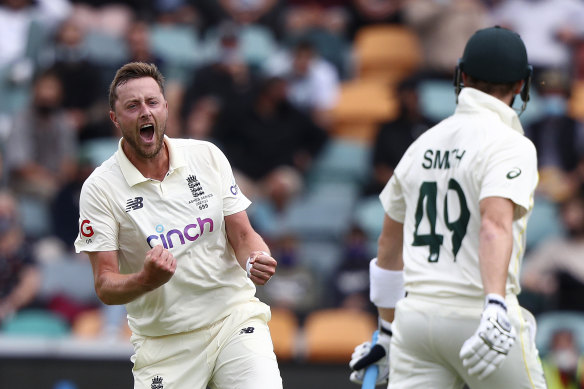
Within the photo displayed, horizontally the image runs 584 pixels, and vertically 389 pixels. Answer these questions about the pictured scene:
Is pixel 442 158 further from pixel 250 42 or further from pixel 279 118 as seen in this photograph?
pixel 250 42

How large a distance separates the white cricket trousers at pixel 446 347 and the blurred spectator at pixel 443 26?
298 inches

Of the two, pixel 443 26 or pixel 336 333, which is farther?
pixel 443 26

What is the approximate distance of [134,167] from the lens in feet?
17.3

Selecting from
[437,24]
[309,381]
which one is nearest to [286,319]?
[309,381]

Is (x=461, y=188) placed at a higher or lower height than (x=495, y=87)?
lower

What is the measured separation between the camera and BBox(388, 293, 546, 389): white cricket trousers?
478 cm

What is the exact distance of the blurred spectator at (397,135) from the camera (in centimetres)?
1106

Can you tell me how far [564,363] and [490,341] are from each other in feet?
15.9

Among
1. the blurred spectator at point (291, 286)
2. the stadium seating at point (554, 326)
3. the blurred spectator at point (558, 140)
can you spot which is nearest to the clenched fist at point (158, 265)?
the blurred spectator at point (291, 286)

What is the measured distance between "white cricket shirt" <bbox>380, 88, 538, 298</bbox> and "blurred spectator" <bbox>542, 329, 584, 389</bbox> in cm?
407

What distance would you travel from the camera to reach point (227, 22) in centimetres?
1345

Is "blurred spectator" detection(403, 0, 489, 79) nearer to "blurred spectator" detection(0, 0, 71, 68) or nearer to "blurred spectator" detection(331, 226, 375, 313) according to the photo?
"blurred spectator" detection(331, 226, 375, 313)

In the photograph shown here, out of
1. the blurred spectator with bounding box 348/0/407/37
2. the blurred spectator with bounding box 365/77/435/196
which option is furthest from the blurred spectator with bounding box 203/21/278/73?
the blurred spectator with bounding box 365/77/435/196

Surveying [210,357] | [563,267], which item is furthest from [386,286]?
[563,267]
